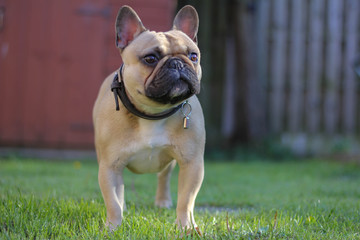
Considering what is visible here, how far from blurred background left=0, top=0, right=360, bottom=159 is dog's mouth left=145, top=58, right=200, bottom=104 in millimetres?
5301

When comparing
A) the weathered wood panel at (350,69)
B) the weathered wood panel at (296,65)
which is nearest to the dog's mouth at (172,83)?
the weathered wood panel at (296,65)

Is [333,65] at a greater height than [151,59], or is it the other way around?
[151,59]

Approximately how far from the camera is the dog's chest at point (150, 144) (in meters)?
3.10

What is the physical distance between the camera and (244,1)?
9.09m

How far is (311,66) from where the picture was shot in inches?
380

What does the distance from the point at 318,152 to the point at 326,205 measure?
222 inches

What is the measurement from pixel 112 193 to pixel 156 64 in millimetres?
857

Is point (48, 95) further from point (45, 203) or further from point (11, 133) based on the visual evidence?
point (45, 203)

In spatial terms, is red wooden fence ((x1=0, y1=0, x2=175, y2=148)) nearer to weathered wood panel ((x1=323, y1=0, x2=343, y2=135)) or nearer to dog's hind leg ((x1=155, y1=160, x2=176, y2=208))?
weathered wood panel ((x1=323, y1=0, x2=343, y2=135))

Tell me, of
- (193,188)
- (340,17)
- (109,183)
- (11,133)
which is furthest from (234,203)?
(340,17)

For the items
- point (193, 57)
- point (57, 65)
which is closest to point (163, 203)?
point (193, 57)

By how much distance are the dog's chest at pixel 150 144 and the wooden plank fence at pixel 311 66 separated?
6.59m

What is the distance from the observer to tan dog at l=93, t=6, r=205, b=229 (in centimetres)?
296

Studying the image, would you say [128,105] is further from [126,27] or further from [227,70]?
[227,70]
